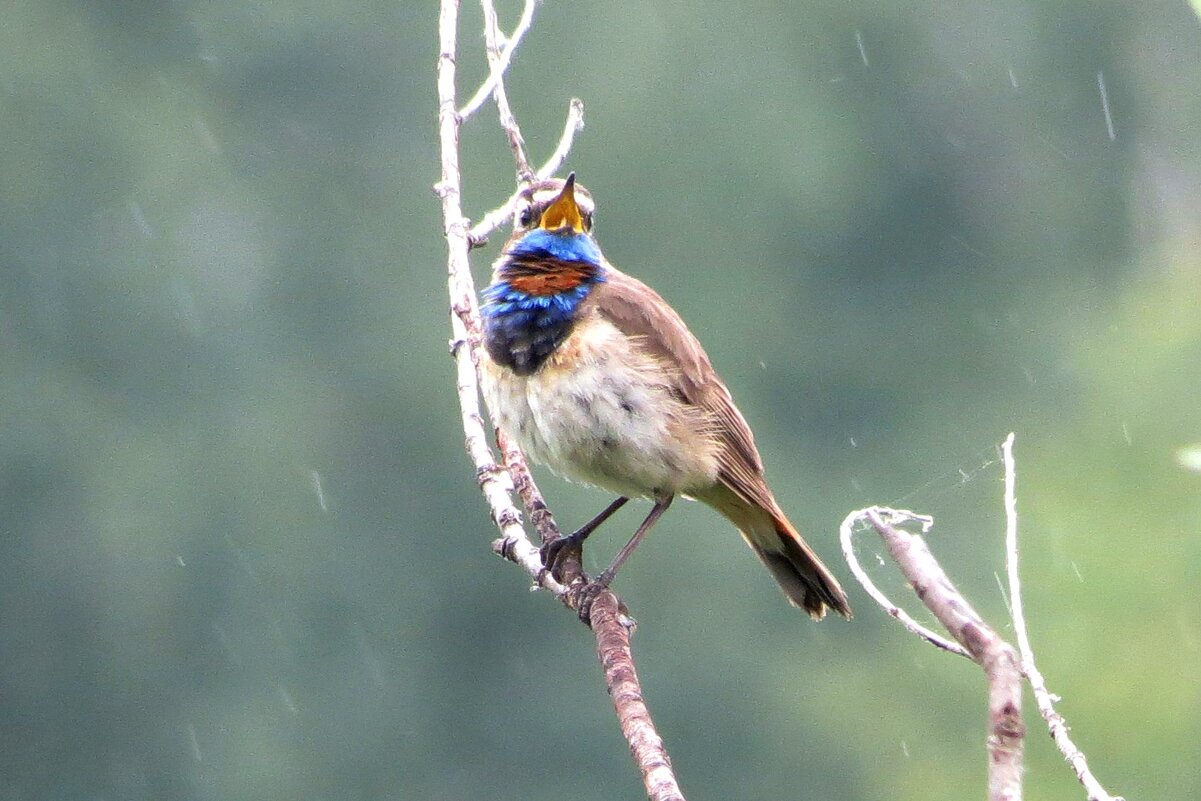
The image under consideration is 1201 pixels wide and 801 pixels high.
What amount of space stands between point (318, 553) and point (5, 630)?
380 centimetres

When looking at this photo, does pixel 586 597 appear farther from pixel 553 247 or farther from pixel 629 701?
pixel 553 247

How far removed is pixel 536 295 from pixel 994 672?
3.69 metres

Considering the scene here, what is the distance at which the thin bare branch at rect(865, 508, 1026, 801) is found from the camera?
2.01 metres

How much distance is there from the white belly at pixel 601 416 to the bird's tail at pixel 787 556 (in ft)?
1.02

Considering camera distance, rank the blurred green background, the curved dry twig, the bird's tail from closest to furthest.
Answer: the curved dry twig → the bird's tail → the blurred green background

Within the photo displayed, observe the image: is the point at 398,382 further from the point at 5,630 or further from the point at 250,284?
the point at 5,630

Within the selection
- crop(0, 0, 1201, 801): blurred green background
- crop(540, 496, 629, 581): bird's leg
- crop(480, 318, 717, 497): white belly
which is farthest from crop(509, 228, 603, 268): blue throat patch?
crop(0, 0, 1201, 801): blurred green background

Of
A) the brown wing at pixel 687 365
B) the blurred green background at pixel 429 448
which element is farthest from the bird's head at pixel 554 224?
the blurred green background at pixel 429 448

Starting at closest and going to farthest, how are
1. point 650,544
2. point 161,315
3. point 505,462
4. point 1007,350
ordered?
point 505,462, point 650,544, point 161,315, point 1007,350

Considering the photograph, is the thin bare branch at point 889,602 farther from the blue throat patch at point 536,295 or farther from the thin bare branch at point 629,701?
the blue throat patch at point 536,295

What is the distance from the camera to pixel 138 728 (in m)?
25.4

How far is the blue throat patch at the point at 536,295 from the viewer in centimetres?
550

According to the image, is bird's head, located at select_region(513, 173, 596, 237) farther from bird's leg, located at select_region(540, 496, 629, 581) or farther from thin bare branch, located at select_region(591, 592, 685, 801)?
thin bare branch, located at select_region(591, 592, 685, 801)

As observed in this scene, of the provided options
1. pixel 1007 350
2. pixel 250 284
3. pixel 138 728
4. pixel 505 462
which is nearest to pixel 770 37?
pixel 1007 350
